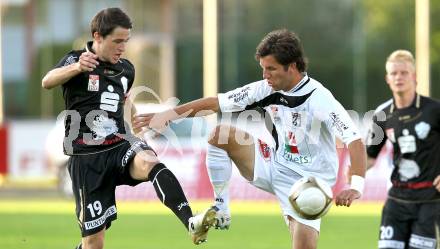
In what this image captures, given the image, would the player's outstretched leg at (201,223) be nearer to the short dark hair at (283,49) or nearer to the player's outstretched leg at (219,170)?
the player's outstretched leg at (219,170)

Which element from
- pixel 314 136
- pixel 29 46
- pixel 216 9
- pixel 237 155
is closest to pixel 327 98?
pixel 314 136

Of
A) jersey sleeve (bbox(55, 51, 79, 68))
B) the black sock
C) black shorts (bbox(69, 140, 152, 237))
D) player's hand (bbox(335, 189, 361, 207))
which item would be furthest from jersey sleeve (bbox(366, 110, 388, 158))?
jersey sleeve (bbox(55, 51, 79, 68))

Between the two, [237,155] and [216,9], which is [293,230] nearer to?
[237,155]

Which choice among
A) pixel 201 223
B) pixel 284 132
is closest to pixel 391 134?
pixel 284 132

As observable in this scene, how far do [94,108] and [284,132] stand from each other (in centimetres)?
158

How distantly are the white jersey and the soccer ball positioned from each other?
564 mm

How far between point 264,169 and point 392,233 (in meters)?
1.17

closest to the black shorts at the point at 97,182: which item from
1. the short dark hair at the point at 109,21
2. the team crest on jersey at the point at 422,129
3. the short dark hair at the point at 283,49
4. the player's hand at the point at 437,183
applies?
the short dark hair at the point at 109,21

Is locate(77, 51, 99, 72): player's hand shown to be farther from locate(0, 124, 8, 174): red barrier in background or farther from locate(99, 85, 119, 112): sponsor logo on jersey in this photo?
locate(0, 124, 8, 174): red barrier in background

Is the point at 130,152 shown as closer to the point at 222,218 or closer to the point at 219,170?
the point at 219,170

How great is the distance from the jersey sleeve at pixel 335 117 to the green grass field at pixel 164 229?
14.2 ft

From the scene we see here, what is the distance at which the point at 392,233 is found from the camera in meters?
8.58

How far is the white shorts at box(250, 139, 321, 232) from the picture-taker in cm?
872

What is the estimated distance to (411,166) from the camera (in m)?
8.66
